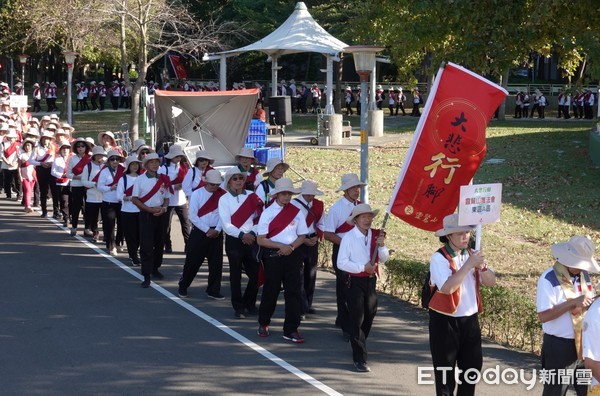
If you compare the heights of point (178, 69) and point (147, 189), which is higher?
point (178, 69)

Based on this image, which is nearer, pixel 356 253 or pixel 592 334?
pixel 592 334

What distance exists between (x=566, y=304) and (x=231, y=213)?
201 inches

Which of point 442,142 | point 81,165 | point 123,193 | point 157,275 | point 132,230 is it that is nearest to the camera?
point 442,142

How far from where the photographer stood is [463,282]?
7309mm

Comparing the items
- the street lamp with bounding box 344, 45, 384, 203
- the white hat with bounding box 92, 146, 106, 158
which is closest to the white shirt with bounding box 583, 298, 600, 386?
the street lamp with bounding box 344, 45, 384, 203

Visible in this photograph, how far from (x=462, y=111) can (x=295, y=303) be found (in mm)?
2816

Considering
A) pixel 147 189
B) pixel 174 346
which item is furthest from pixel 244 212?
pixel 147 189

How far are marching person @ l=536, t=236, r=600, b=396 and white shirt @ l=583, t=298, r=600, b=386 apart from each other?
0.80m

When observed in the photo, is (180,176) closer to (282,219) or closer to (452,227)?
(282,219)

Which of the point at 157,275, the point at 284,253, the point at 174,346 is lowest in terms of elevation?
the point at 174,346

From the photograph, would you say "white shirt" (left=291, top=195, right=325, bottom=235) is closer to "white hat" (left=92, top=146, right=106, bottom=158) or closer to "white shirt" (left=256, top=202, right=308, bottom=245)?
"white shirt" (left=256, top=202, right=308, bottom=245)

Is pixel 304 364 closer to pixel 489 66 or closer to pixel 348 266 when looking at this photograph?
pixel 348 266

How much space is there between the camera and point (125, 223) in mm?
13883

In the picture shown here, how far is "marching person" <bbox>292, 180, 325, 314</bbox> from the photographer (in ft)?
34.1
